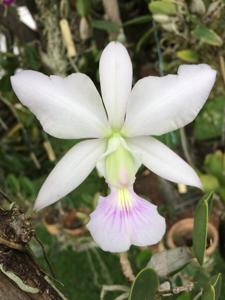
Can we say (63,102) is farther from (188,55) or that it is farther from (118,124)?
(188,55)

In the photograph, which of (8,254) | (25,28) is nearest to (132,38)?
(25,28)

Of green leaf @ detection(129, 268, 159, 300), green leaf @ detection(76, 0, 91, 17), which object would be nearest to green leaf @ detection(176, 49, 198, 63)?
green leaf @ detection(76, 0, 91, 17)

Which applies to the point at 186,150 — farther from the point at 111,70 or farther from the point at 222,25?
the point at 111,70

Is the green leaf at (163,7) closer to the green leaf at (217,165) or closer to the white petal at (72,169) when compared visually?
the green leaf at (217,165)

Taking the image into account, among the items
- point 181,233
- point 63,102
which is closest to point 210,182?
point 181,233

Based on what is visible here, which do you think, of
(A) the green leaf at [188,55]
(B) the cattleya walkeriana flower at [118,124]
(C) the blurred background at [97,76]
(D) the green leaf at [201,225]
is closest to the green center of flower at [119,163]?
(B) the cattleya walkeriana flower at [118,124]
